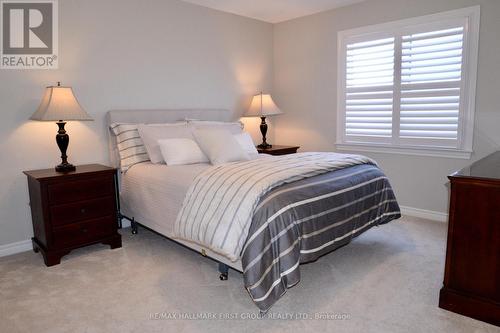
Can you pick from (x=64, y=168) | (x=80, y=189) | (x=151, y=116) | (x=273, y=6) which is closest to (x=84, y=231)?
(x=80, y=189)

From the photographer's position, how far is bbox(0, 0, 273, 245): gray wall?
323cm

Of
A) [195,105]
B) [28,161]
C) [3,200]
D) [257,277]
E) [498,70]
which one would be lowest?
[257,277]

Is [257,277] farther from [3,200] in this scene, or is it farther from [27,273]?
[3,200]

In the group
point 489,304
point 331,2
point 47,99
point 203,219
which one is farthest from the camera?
point 331,2

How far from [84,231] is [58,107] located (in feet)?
3.46

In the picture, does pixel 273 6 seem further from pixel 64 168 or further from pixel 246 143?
pixel 64 168

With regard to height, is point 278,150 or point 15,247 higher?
point 278,150

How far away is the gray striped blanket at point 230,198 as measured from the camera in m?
2.27

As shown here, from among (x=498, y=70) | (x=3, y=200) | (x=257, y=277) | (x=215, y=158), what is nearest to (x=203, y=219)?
(x=257, y=277)

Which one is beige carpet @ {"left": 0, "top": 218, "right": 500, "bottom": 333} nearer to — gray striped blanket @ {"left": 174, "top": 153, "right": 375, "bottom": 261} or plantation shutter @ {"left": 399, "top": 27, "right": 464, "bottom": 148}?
gray striped blanket @ {"left": 174, "top": 153, "right": 375, "bottom": 261}

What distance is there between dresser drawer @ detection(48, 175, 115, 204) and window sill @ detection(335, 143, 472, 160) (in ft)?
9.48

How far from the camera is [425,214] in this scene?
4.09m

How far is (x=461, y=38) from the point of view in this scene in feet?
12.0

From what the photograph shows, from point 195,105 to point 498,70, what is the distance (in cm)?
Result: 319
